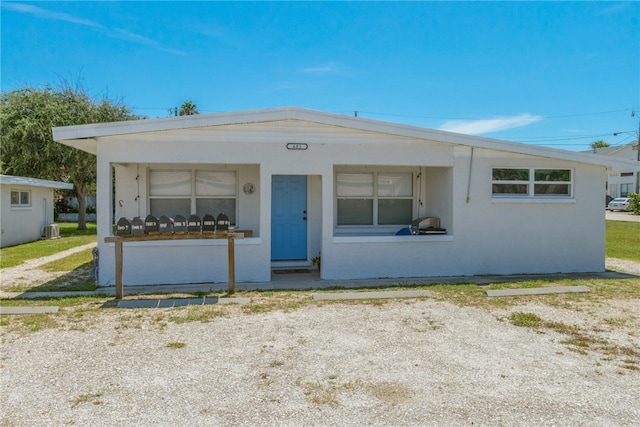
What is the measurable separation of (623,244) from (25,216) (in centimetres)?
2044

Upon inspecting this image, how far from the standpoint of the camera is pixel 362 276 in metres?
8.62

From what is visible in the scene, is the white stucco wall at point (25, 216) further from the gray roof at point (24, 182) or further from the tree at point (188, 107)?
the tree at point (188, 107)

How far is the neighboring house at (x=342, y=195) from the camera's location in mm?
7945

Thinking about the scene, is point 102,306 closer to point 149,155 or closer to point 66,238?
point 149,155

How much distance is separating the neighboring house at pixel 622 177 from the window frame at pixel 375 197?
42011 mm

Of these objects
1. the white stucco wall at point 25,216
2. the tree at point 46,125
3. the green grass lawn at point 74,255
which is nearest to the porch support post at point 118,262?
the green grass lawn at point 74,255

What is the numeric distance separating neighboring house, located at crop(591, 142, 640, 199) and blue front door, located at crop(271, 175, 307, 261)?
4357cm

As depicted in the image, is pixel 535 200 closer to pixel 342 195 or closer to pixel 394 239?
pixel 394 239

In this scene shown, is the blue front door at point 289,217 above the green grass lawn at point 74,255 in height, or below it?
above

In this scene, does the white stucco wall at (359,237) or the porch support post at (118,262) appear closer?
the porch support post at (118,262)

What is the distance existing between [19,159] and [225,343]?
18223 millimetres

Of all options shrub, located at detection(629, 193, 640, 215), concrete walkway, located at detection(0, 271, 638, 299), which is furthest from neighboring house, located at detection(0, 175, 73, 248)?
shrub, located at detection(629, 193, 640, 215)

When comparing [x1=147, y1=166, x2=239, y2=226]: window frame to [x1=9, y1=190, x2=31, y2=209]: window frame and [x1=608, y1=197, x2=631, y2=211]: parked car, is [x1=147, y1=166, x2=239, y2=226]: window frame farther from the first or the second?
[x1=608, y1=197, x2=631, y2=211]: parked car

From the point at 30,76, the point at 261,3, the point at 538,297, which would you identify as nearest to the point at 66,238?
the point at 30,76
